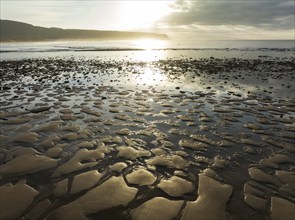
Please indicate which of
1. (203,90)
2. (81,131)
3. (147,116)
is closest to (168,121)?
(147,116)

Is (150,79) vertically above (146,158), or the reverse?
(150,79)

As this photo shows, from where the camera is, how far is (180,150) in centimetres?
797

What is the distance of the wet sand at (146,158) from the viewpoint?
521 cm

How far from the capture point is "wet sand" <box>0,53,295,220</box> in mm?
5215

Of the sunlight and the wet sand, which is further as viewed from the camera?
the sunlight

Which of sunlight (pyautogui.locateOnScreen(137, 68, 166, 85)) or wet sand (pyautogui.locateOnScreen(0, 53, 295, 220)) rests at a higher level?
sunlight (pyautogui.locateOnScreen(137, 68, 166, 85))

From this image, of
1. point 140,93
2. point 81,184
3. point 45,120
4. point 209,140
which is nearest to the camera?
point 81,184

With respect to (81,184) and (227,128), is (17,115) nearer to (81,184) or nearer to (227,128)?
(81,184)

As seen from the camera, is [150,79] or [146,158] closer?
[146,158]

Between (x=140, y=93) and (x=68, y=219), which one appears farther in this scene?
(x=140, y=93)

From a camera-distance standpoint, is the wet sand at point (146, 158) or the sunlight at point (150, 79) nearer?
the wet sand at point (146, 158)

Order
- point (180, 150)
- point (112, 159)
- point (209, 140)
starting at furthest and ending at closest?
point (209, 140)
point (180, 150)
point (112, 159)

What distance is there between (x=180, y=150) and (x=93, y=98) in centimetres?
832

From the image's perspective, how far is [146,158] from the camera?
7.36 meters
